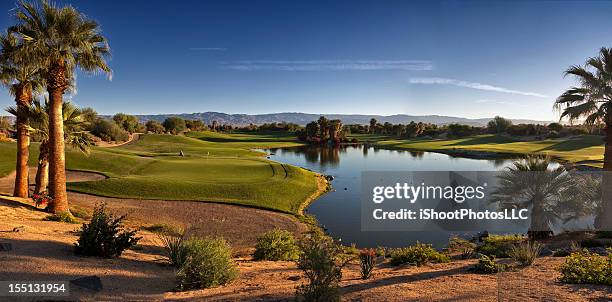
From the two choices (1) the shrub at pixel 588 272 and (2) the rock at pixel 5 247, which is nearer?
(1) the shrub at pixel 588 272

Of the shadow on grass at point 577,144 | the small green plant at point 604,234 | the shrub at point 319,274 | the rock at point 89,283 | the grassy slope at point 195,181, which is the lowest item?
the grassy slope at point 195,181

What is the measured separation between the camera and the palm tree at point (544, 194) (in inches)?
699

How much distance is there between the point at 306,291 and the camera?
25.5ft

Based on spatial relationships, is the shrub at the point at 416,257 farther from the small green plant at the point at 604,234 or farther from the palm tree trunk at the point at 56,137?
the palm tree trunk at the point at 56,137

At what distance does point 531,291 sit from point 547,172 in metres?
11.8

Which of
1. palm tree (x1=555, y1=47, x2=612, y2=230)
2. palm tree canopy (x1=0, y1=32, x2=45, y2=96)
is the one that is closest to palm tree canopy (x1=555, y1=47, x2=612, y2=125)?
palm tree (x1=555, y1=47, x2=612, y2=230)

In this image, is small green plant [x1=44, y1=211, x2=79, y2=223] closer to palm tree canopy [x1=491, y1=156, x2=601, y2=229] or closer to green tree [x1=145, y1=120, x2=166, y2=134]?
palm tree canopy [x1=491, y1=156, x2=601, y2=229]

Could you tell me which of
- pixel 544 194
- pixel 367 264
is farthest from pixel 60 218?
pixel 544 194

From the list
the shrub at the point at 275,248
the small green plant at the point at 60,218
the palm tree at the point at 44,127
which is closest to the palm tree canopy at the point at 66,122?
the palm tree at the point at 44,127

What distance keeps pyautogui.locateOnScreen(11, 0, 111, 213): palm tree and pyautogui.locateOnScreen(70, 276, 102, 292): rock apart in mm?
13228

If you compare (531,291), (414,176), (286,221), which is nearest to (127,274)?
(531,291)

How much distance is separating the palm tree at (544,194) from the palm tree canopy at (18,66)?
2520 cm

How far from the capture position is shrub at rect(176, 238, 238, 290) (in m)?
9.84

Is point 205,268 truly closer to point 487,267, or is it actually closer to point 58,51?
point 487,267
